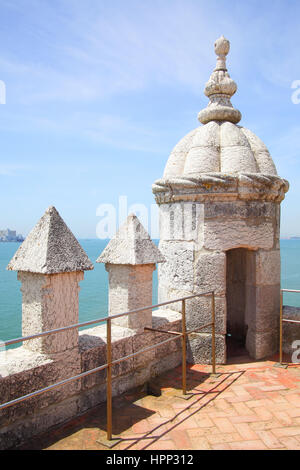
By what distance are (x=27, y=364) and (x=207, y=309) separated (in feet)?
9.02

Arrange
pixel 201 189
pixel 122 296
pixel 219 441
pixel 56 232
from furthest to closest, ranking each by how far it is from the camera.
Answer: pixel 201 189 → pixel 122 296 → pixel 56 232 → pixel 219 441

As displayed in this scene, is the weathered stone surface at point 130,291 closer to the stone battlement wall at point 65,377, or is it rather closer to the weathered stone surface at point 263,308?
the stone battlement wall at point 65,377

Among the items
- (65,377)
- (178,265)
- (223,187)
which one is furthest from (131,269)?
(223,187)

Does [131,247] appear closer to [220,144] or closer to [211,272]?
[211,272]

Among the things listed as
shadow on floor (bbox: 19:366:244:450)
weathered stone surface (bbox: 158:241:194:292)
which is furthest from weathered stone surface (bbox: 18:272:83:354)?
weathered stone surface (bbox: 158:241:194:292)

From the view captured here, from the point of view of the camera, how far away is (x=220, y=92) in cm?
593

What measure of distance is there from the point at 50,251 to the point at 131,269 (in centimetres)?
118

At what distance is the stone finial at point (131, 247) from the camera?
4344mm

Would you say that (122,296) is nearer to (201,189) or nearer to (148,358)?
(148,358)

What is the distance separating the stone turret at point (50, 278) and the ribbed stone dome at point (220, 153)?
230cm

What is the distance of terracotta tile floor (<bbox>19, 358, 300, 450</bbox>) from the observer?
10.5 feet

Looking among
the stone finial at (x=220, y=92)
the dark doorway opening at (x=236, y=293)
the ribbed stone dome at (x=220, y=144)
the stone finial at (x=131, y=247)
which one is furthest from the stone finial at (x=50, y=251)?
the dark doorway opening at (x=236, y=293)

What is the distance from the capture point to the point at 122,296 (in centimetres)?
443

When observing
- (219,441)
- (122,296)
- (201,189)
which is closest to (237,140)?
(201,189)
